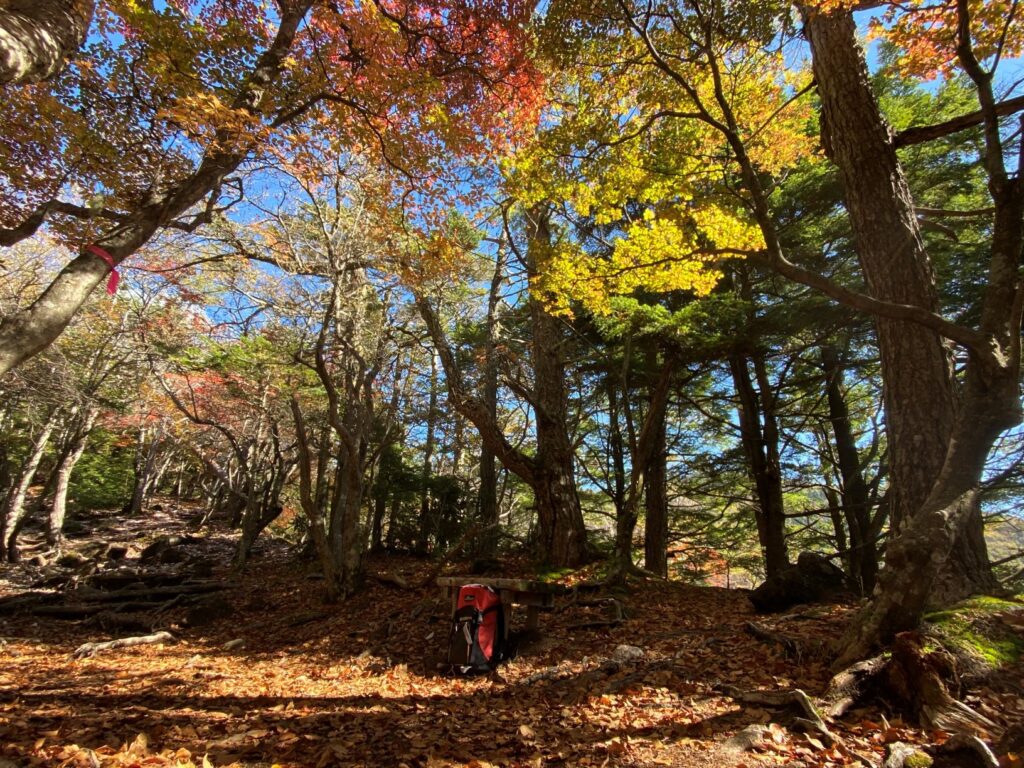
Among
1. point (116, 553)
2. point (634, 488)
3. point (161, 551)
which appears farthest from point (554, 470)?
point (116, 553)

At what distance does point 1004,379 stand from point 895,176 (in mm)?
2402

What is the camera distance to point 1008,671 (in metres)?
2.71

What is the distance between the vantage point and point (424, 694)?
433 cm

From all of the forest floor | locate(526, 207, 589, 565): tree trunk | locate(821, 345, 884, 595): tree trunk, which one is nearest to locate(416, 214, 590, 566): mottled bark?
locate(526, 207, 589, 565): tree trunk

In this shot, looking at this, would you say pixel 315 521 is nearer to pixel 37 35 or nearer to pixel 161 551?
pixel 37 35

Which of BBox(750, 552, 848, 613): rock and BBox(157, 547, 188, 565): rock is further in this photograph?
BBox(157, 547, 188, 565): rock

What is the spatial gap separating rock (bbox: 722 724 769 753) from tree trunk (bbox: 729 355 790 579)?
7079 mm

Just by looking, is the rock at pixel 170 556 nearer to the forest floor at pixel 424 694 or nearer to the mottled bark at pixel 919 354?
the forest floor at pixel 424 694

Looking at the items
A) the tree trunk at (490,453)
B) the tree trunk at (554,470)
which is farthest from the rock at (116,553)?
the tree trunk at (554,470)

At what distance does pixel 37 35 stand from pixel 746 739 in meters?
6.54

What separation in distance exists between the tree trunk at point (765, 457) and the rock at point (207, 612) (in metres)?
9.70

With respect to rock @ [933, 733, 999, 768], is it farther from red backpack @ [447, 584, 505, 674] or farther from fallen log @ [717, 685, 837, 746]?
red backpack @ [447, 584, 505, 674]

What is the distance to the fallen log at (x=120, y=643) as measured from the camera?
611cm

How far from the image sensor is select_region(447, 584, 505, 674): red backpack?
482cm
